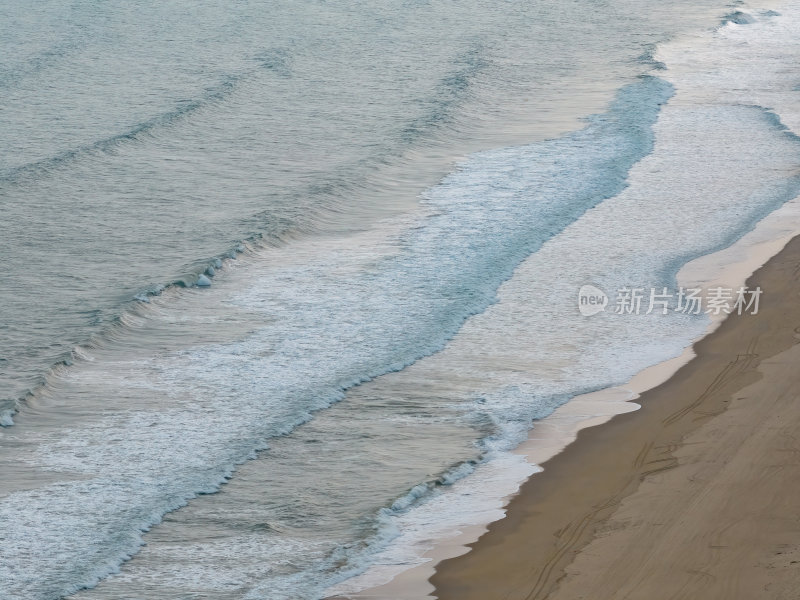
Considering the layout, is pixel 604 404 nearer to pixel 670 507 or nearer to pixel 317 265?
pixel 670 507

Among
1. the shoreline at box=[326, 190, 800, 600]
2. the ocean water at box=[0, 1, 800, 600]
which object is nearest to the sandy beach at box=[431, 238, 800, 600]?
the shoreline at box=[326, 190, 800, 600]

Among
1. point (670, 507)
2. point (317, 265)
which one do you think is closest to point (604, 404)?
point (670, 507)

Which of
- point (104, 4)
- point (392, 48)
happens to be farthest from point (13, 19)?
point (392, 48)

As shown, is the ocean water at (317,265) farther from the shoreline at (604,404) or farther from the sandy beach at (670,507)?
the sandy beach at (670,507)

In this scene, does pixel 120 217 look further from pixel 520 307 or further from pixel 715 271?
pixel 715 271

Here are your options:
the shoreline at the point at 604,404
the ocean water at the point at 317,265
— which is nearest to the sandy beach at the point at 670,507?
the shoreline at the point at 604,404

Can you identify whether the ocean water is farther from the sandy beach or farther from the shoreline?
the sandy beach
